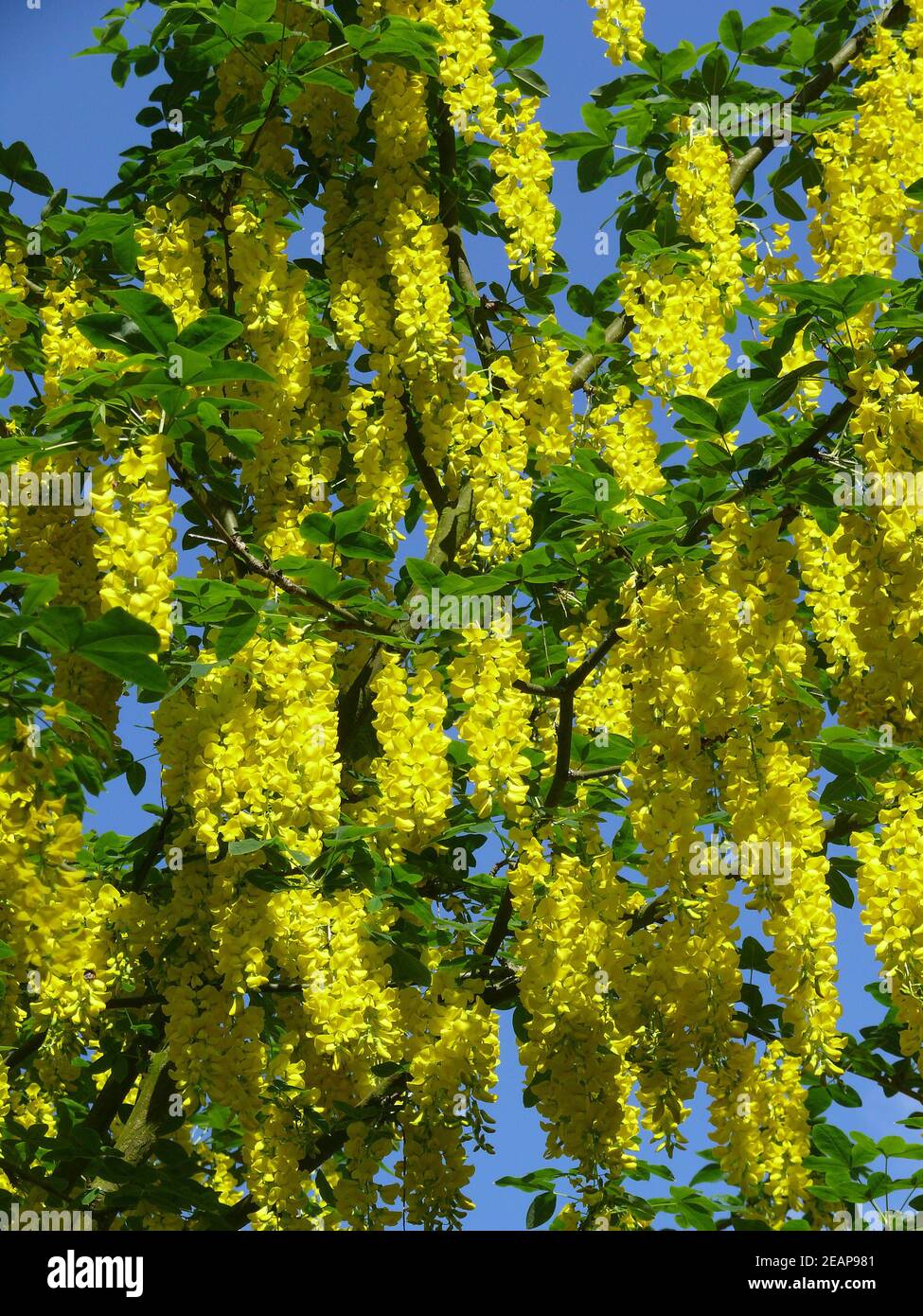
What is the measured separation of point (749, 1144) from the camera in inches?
136

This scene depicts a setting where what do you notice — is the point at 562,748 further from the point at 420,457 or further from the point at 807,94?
the point at 807,94

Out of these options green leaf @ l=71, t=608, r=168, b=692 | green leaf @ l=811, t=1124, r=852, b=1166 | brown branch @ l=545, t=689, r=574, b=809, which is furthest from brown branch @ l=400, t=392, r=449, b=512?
green leaf @ l=811, t=1124, r=852, b=1166

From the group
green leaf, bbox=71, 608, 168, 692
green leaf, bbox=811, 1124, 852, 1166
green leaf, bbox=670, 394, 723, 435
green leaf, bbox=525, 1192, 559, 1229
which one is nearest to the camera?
green leaf, bbox=71, 608, 168, 692

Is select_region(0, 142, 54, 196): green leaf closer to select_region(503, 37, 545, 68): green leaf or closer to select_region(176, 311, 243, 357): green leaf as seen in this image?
select_region(503, 37, 545, 68): green leaf

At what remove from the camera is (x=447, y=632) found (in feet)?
12.8

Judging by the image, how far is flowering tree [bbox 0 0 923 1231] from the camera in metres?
3.42

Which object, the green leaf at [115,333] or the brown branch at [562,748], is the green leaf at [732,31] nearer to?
the brown branch at [562,748]

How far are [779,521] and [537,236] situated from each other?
1462mm

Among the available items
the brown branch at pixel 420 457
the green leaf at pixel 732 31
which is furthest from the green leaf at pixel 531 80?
the brown branch at pixel 420 457

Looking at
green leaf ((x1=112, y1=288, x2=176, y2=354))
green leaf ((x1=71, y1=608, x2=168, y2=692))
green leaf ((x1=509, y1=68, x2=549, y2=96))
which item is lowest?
green leaf ((x1=71, y1=608, x2=168, y2=692))

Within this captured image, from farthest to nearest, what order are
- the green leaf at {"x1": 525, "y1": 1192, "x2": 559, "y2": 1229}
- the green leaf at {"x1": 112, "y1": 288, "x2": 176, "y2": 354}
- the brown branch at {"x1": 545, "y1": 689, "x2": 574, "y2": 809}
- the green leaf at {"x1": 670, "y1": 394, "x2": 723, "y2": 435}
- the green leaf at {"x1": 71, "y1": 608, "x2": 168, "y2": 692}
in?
the green leaf at {"x1": 525, "y1": 1192, "x2": 559, "y2": 1229} → the brown branch at {"x1": 545, "y1": 689, "x2": 574, "y2": 809} → the green leaf at {"x1": 670, "y1": 394, "x2": 723, "y2": 435} → the green leaf at {"x1": 112, "y1": 288, "x2": 176, "y2": 354} → the green leaf at {"x1": 71, "y1": 608, "x2": 168, "y2": 692}

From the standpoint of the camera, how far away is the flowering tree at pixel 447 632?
3.42 metres
